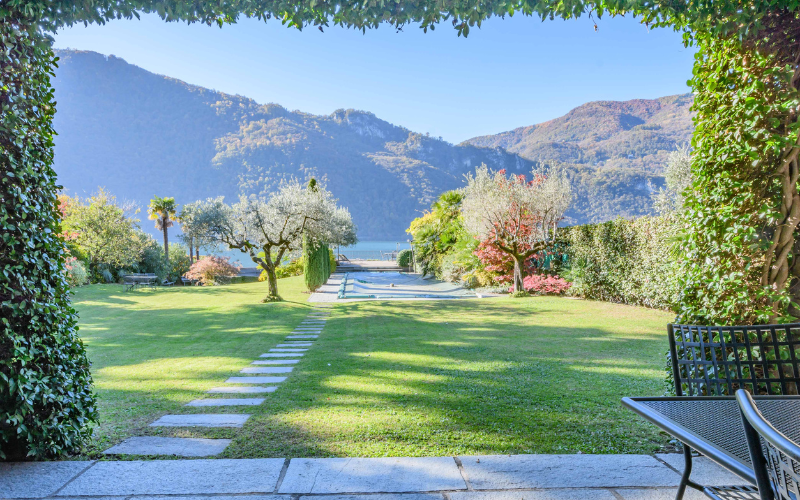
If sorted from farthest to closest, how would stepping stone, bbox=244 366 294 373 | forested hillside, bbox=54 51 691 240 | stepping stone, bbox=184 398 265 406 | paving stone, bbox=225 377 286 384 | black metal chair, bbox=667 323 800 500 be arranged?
forested hillside, bbox=54 51 691 240, stepping stone, bbox=244 366 294 373, paving stone, bbox=225 377 286 384, stepping stone, bbox=184 398 265 406, black metal chair, bbox=667 323 800 500

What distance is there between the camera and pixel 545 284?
1434cm

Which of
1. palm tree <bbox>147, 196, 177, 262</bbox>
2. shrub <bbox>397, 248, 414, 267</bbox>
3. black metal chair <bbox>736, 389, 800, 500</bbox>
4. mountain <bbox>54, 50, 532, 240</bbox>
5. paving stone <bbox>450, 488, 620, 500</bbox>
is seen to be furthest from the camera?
mountain <bbox>54, 50, 532, 240</bbox>

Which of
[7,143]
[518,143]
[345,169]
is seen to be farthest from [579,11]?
[518,143]

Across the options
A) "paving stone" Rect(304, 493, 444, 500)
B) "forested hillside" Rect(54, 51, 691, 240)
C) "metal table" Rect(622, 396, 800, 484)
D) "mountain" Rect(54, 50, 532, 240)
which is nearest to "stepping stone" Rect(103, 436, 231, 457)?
"paving stone" Rect(304, 493, 444, 500)

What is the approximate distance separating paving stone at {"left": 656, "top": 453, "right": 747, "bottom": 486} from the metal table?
16.8 inches

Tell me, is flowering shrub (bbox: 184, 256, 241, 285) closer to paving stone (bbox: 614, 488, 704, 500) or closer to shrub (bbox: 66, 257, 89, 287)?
shrub (bbox: 66, 257, 89, 287)

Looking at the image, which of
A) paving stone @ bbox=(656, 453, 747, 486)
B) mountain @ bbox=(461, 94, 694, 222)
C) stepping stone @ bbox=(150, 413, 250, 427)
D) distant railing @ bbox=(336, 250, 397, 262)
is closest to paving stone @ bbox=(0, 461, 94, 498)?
stepping stone @ bbox=(150, 413, 250, 427)

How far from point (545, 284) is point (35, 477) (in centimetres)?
1378

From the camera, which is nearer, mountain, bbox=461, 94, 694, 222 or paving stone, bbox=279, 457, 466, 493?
paving stone, bbox=279, 457, 466, 493

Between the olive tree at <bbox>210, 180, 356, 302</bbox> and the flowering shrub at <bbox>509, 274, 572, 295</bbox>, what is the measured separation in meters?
7.01

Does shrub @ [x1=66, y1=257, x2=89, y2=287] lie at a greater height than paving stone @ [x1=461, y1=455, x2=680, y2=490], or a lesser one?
greater

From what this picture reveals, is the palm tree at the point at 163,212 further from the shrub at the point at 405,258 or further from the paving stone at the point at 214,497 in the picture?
the paving stone at the point at 214,497

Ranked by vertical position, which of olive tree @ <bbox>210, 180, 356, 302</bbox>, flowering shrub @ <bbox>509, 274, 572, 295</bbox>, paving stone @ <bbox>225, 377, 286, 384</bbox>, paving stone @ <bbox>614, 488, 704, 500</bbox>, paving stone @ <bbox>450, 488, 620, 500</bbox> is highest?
olive tree @ <bbox>210, 180, 356, 302</bbox>

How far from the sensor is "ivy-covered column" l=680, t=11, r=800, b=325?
8.27ft
